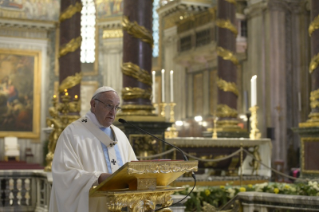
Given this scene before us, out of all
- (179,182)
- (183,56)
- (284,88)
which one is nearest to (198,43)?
(183,56)

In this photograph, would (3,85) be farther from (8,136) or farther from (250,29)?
(250,29)

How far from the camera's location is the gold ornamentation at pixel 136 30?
10547mm

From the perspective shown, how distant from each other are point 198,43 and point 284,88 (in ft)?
12.8

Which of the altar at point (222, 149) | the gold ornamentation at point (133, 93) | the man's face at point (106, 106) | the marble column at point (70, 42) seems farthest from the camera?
the marble column at point (70, 42)

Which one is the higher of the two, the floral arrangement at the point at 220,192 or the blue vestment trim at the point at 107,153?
the blue vestment trim at the point at 107,153

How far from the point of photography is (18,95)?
1024 inches

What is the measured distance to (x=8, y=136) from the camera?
25453 mm

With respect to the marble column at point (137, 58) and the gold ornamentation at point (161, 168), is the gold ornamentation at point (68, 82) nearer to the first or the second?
the marble column at point (137, 58)

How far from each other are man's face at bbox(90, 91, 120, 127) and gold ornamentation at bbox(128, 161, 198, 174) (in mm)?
659

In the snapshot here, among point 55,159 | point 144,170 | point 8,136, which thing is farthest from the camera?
point 8,136

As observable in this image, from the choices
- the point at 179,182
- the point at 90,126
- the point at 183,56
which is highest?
the point at 183,56

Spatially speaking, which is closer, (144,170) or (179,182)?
(144,170)

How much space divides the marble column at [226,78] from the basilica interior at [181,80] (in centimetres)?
3

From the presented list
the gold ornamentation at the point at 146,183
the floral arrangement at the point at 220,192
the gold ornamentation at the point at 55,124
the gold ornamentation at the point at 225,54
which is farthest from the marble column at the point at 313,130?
the gold ornamentation at the point at 146,183
